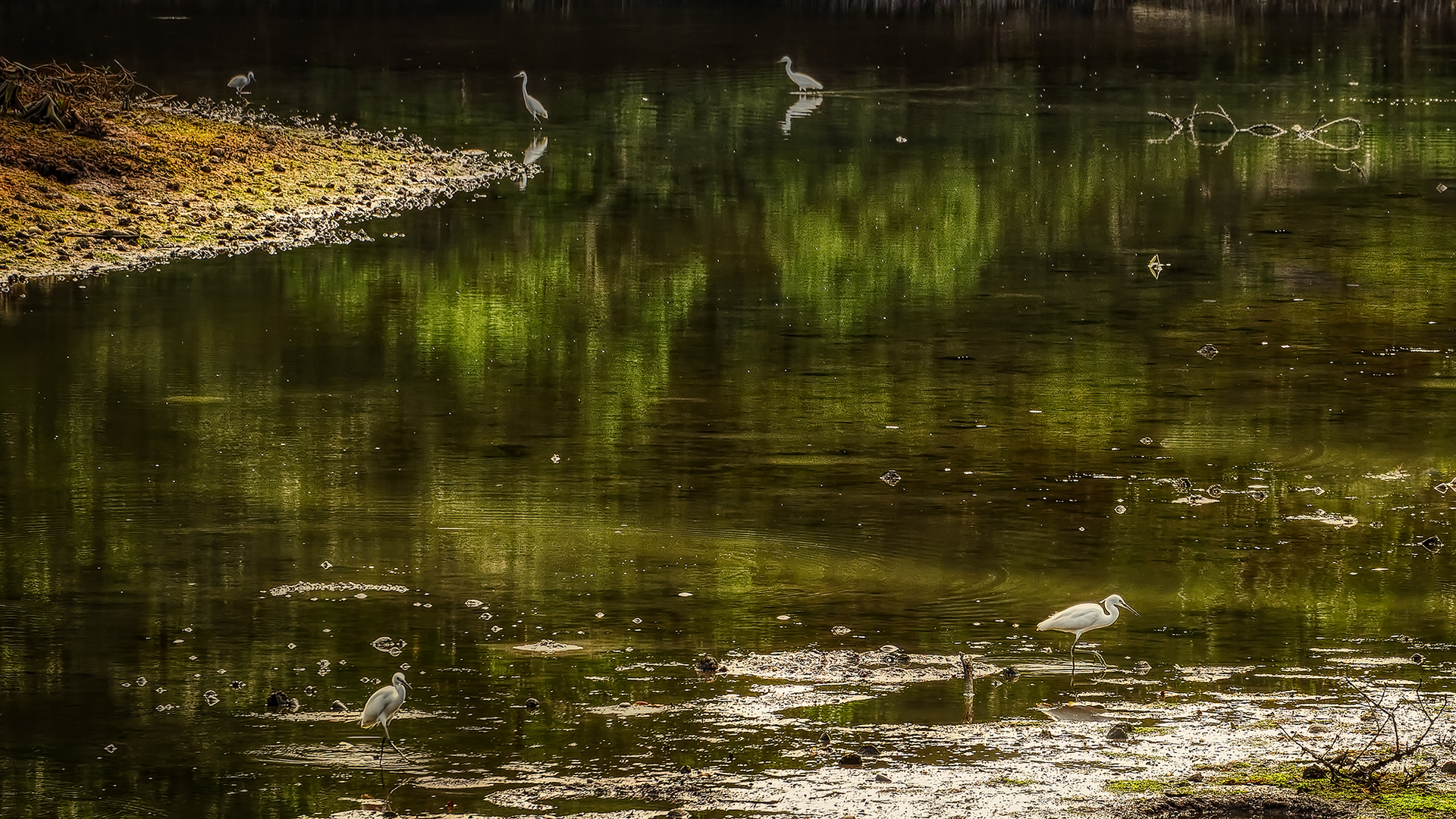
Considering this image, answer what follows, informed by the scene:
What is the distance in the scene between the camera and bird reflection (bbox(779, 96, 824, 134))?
3453 cm

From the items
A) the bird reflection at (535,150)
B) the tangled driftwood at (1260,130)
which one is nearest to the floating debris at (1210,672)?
the bird reflection at (535,150)

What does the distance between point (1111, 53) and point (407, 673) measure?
1462 inches

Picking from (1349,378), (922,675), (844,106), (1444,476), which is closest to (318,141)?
(844,106)

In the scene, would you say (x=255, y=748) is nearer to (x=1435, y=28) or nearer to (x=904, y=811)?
(x=904, y=811)

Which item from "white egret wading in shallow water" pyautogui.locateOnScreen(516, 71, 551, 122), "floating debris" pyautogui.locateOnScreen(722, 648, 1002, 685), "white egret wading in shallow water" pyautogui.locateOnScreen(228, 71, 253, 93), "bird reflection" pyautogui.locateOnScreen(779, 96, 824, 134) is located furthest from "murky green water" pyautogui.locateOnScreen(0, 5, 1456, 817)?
"white egret wading in shallow water" pyautogui.locateOnScreen(228, 71, 253, 93)

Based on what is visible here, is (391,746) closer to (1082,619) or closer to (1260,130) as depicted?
(1082,619)

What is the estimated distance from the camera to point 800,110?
119 ft

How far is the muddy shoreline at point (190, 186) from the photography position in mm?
22344

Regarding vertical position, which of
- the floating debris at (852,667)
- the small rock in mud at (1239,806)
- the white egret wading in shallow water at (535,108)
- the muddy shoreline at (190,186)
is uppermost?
the white egret wading in shallow water at (535,108)

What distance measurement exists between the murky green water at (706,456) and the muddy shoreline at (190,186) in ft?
2.70

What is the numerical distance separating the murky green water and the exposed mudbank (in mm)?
123

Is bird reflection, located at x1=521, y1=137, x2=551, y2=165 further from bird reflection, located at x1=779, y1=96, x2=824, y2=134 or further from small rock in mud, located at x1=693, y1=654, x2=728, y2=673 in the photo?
small rock in mud, located at x1=693, y1=654, x2=728, y2=673

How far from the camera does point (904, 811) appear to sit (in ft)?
27.0

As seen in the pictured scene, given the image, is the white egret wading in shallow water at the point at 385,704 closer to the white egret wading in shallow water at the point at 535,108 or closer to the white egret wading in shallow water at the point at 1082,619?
the white egret wading in shallow water at the point at 1082,619
